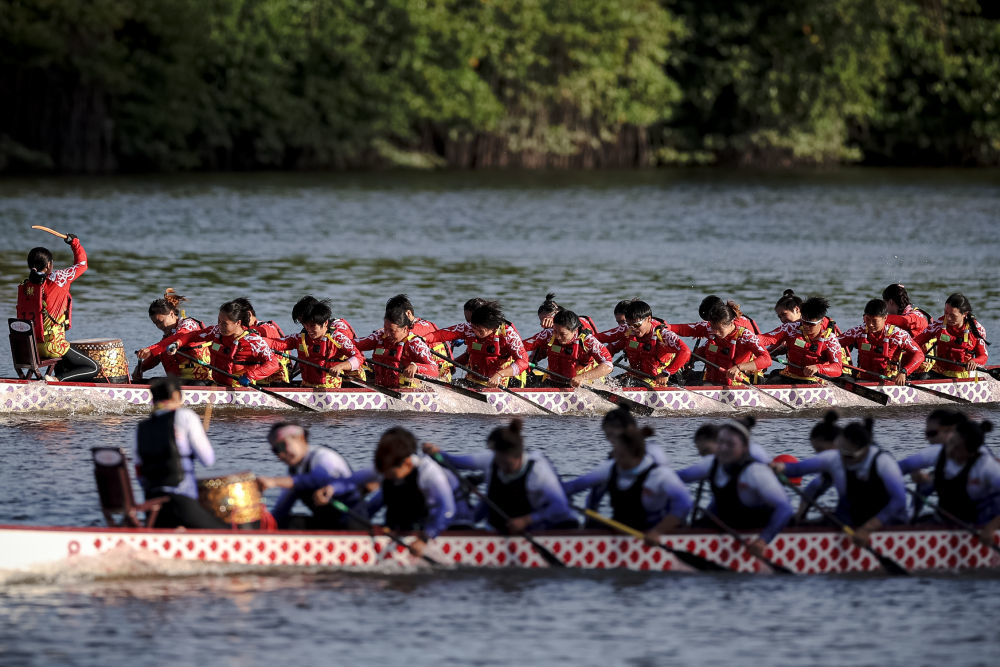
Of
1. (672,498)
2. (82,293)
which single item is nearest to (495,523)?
(672,498)

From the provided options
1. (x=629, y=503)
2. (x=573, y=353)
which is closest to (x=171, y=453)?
(x=629, y=503)

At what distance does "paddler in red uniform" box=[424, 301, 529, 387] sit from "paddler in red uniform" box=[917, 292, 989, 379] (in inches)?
210

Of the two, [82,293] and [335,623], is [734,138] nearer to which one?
[82,293]

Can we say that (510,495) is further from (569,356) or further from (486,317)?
(569,356)

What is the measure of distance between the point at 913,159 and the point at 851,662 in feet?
253

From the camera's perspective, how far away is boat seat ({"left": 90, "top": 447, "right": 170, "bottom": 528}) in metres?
12.2

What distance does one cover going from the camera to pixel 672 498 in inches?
497

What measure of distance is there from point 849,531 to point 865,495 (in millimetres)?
325

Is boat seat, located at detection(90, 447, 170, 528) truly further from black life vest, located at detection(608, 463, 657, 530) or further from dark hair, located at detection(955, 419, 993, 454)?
dark hair, located at detection(955, 419, 993, 454)

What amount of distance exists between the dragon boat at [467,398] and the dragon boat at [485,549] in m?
6.90

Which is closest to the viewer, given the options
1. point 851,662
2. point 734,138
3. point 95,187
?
point 851,662

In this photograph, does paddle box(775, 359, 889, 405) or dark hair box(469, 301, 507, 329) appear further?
paddle box(775, 359, 889, 405)

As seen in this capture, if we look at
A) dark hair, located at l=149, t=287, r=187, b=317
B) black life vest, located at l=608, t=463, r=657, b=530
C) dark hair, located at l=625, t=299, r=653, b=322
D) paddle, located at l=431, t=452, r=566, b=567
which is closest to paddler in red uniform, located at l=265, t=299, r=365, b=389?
dark hair, located at l=149, t=287, r=187, b=317

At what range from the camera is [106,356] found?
19703mm
